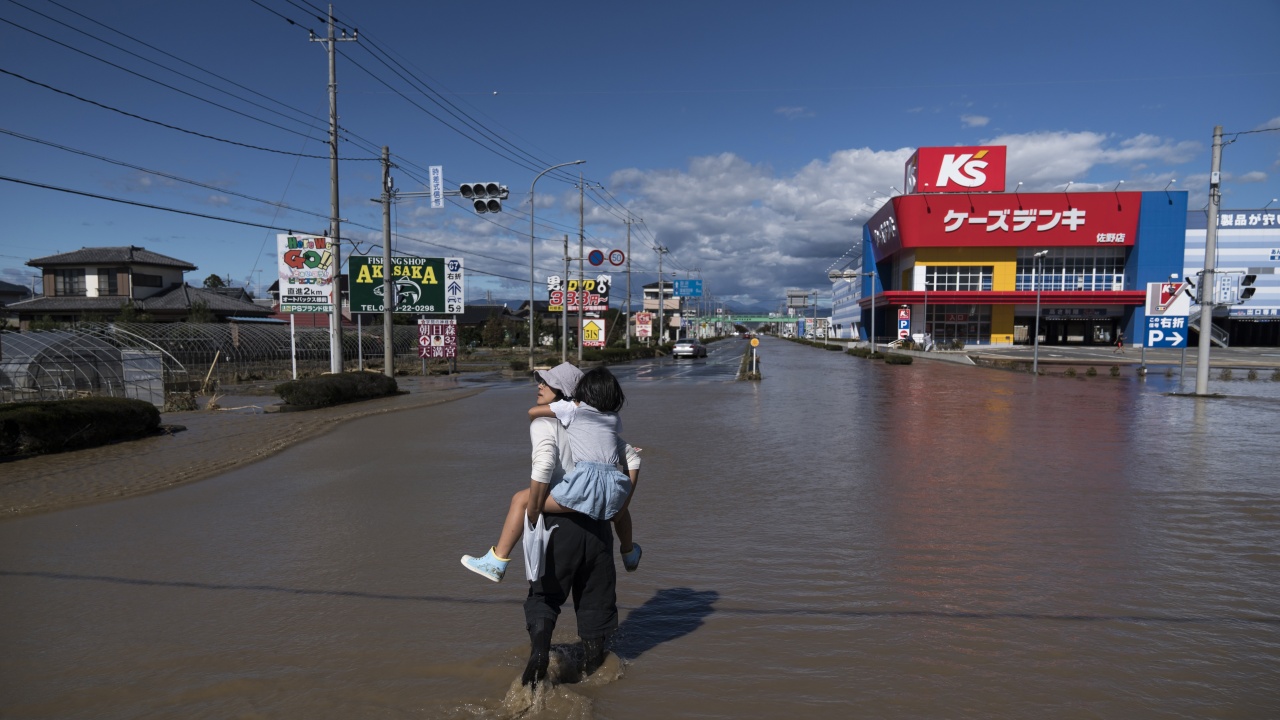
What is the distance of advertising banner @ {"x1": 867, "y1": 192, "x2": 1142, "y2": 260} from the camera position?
57.3m

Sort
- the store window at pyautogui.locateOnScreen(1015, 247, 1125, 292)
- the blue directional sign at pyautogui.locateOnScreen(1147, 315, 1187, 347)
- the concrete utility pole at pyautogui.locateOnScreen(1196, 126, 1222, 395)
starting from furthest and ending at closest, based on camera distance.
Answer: the store window at pyautogui.locateOnScreen(1015, 247, 1125, 292) < the blue directional sign at pyautogui.locateOnScreen(1147, 315, 1187, 347) < the concrete utility pole at pyautogui.locateOnScreen(1196, 126, 1222, 395)

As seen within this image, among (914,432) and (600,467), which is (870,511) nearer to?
(600,467)

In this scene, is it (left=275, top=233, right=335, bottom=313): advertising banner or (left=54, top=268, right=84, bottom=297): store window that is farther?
(left=54, top=268, right=84, bottom=297): store window

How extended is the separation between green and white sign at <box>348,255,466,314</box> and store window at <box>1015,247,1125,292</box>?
1917 inches

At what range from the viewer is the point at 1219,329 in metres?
60.2

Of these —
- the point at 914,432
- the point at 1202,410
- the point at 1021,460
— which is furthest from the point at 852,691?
the point at 1202,410

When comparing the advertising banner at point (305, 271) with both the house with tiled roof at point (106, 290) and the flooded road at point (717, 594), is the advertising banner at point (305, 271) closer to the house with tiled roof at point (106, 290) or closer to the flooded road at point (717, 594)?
the flooded road at point (717, 594)

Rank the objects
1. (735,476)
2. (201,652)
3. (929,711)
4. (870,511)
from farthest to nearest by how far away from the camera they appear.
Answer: (735,476)
(870,511)
(201,652)
(929,711)

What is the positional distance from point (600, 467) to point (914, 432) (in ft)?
36.5

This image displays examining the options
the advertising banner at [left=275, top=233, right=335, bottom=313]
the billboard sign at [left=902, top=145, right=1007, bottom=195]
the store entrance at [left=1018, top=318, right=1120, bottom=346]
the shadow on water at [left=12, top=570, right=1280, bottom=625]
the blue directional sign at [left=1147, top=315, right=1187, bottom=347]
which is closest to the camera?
the shadow on water at [left=12, top=570, right=1280, bottom=625]

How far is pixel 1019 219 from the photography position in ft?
191

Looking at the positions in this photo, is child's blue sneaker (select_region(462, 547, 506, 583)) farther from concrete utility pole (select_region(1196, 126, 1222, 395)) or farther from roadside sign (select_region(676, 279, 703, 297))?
roadside sign (select_region(676, 279, 703, 297))

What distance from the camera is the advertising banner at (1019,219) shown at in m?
57.3

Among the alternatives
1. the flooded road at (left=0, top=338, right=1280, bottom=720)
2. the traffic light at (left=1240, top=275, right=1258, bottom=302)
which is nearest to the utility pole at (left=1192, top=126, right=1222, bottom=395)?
the traffic light at (left=1240, top=275, right=1258, bottom=302)
